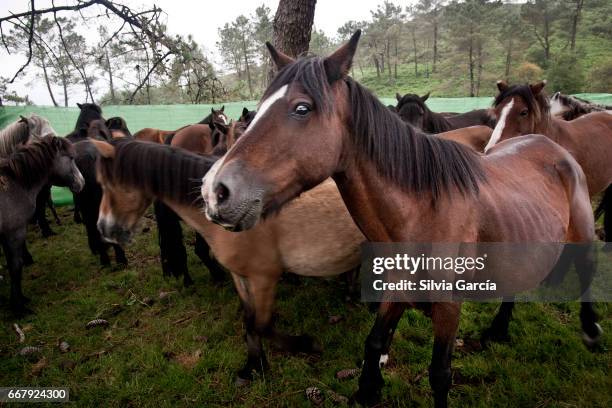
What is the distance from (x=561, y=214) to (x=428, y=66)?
2344 inches

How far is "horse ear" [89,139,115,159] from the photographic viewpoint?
2.62m

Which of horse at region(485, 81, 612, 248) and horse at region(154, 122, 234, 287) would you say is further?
horse at region(154, 122, 234, 287)

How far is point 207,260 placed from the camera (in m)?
4.44

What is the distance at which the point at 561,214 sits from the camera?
228 cm

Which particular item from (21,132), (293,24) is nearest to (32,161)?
(21,132)

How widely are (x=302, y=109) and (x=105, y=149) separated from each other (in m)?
2.10

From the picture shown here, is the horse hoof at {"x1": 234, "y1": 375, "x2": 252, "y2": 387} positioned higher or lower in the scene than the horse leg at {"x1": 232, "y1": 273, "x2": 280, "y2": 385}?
lower

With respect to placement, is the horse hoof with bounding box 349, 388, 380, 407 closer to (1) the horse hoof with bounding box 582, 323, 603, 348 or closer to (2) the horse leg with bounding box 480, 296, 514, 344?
(2) the horse leg with bounding box 480, 296, 514, 344

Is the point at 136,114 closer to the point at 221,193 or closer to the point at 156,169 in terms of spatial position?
the point at 156,169

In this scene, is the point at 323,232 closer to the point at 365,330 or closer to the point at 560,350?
the point at 365,330

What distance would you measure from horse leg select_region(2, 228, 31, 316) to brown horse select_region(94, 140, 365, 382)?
2.42 metres

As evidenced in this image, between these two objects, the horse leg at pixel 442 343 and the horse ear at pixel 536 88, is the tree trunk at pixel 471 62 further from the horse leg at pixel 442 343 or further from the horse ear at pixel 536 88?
the horse leg at pixel 442 343

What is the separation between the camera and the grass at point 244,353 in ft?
8.38

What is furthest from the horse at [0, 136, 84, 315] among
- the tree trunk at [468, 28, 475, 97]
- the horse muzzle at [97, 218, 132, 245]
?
the tree trunk at [468, 28, 475, 97]
